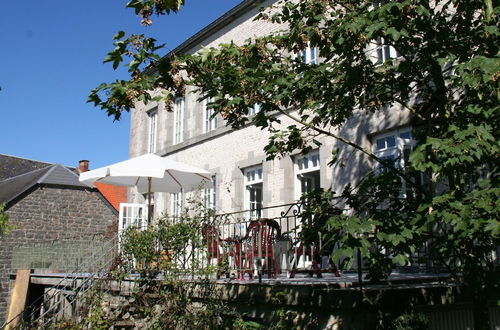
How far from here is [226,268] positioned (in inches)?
285

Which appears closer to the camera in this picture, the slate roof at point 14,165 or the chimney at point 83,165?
the slate roof at point 14,165

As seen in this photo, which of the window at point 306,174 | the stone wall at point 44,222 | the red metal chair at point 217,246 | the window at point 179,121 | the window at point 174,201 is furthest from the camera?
the stone wall at point 44,222

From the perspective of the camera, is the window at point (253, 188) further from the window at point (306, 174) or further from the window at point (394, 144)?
the window at point (394, 144)

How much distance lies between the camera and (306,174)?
11648 millimetres

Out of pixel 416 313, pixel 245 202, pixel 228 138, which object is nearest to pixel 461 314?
pixel 416 313

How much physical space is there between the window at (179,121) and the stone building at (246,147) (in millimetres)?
33

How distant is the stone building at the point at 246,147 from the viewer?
9.86 meters

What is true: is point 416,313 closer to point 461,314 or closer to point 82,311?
point 461,314

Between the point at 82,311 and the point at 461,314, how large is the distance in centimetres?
600

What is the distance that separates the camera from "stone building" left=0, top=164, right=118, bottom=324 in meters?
22.0

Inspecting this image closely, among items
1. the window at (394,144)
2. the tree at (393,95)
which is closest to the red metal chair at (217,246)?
the tree at (393,95)

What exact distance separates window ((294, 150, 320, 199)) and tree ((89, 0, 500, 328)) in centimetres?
535

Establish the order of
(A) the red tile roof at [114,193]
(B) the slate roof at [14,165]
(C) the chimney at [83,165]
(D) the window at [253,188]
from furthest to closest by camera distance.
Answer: (A) the red tile roof at [114,193] < (C) the chimney at [83,165] < (B) the slate roof at [14,165] < (D) the window at [253,188]

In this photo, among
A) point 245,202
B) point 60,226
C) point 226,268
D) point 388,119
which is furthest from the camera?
point 60,226
